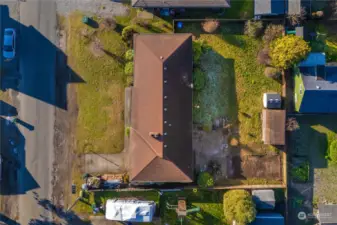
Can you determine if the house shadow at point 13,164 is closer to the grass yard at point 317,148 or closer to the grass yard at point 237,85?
the grass yard at point 237,85

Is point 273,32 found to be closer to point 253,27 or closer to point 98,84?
point 253,27

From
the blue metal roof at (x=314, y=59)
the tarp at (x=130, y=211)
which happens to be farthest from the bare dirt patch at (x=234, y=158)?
the blue metal roof at (x=314, y=59)

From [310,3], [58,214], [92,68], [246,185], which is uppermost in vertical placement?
[310,3]

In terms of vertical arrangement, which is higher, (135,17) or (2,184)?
(135,17)

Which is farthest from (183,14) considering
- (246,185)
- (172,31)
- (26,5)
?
(246,185)

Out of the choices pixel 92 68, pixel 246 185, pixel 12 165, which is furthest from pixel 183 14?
pixel 12 165

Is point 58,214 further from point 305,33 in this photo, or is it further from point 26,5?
point 305,33
